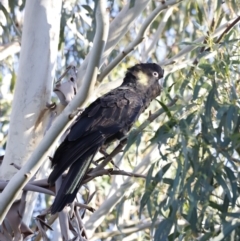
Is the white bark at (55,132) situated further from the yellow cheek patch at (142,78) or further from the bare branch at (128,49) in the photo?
the yellow cheek patch at (142,78)

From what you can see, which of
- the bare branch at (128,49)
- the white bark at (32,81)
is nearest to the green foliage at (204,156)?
the bare branch at (128,49)

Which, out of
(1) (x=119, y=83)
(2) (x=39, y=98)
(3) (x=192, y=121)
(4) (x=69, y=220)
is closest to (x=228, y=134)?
(3) (x=192, y=121)

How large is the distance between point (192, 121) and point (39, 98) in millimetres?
854

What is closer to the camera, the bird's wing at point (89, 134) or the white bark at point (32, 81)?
the bird's wing at point (89, 134)

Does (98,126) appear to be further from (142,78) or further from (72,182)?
(142,78)

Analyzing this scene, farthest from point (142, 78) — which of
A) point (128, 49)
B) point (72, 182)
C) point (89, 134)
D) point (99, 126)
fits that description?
point (72, 182)

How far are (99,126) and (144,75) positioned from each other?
0.67 meters

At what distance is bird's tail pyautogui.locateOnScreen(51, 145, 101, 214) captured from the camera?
105 inches

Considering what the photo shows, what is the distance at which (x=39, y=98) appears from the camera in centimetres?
311

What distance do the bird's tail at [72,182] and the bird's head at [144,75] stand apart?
2.67 ft

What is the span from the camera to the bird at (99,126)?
2758mm

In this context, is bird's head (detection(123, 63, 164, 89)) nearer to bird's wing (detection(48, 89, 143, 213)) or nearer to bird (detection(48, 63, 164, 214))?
bird (detection(48, 63, 164, 214))

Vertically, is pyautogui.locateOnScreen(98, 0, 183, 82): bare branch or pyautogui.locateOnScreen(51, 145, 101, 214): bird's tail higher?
pyautogui.locateOnScreen(98, 0, 183, 82): bare branch

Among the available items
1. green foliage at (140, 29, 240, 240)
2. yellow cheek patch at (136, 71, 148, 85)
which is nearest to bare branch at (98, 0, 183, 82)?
green foliage at (140, 29, 240, 240)
